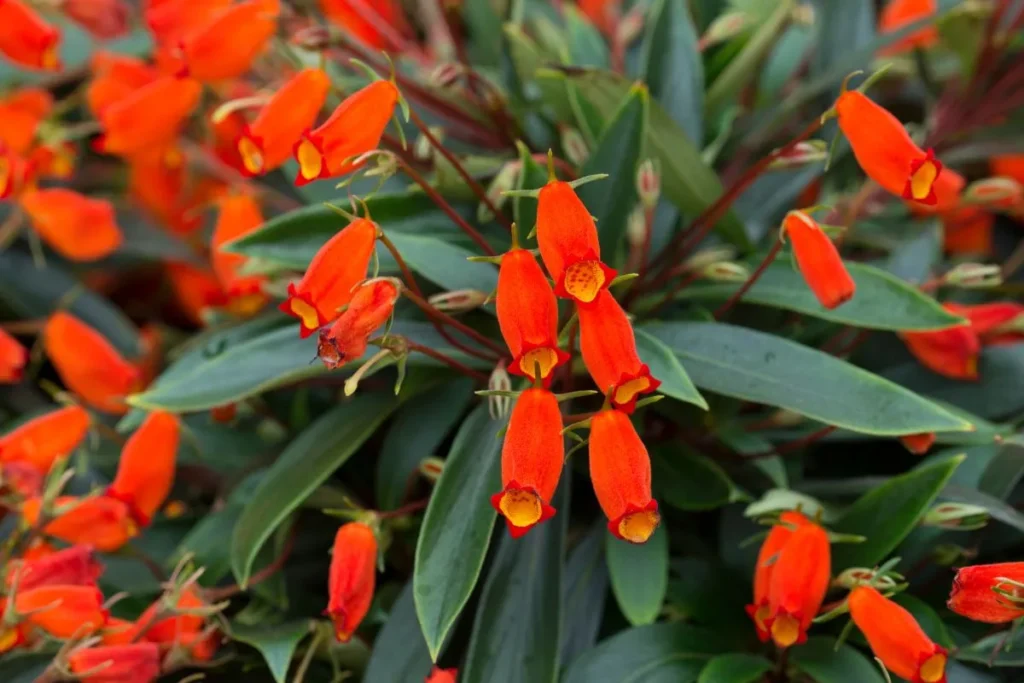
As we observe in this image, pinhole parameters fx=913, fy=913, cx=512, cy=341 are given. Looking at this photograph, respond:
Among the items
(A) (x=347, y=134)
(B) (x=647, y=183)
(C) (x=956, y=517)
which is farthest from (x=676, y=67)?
(C) (x=956, y=517)

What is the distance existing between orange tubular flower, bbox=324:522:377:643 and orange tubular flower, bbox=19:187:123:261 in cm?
66

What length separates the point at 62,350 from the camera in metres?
1.12

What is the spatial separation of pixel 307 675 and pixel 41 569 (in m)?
0.26

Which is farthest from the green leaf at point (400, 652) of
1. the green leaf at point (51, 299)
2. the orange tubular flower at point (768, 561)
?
the green leaf at point (51, 299)

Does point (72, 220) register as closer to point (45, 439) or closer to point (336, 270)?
point (45, 439)

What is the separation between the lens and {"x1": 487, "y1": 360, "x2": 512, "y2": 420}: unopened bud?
736 millimetres

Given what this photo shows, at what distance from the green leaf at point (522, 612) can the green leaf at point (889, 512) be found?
26cm

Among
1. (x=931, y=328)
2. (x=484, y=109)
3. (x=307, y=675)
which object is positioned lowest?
(x=307, y=675)

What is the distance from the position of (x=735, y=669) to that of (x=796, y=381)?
0.83 ft

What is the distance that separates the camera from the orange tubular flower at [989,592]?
65cm

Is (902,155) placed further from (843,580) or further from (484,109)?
(484,109)

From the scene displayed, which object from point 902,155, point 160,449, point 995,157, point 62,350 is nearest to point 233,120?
point 62,350

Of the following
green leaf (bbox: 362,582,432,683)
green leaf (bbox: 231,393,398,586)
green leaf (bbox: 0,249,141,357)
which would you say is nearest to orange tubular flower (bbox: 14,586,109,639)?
green leaf (bbox: 231,393,398,586)

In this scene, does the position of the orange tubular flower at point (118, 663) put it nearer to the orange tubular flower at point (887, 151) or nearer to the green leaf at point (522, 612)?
the green leaf at point (522, 612)
